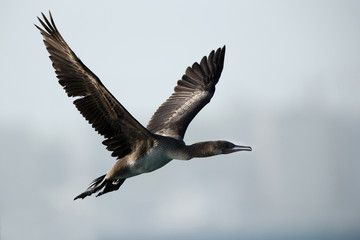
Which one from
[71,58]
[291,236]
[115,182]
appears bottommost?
[291,236]

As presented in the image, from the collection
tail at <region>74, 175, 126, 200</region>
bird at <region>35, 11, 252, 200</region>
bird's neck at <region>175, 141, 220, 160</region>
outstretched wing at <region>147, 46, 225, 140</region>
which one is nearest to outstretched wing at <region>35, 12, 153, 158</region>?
bird at <region>35, 11, 252, 200</region>

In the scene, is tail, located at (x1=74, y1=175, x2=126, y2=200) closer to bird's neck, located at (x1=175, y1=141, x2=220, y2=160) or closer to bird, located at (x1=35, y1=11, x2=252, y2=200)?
bird, located at (x1=35, y1=11, x2=252, y2=200)

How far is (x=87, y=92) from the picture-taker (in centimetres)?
1491

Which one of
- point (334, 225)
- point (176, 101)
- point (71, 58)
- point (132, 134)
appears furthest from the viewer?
point (334, 225)

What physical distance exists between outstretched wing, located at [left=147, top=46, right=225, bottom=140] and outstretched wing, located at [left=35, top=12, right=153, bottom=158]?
6.40 ft

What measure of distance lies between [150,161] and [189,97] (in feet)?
12.1

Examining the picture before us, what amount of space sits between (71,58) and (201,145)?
9.86 feet

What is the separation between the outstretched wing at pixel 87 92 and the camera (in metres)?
14.7

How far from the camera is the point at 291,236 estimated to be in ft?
650

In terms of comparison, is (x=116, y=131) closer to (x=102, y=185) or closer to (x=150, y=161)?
(x=150, y=161)

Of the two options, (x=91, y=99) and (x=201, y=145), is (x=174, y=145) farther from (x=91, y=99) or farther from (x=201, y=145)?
(x=91, y=99)

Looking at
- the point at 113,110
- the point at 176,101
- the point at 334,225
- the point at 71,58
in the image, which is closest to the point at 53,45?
the point at 71,58

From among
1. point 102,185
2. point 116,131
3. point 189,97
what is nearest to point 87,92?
point 116,131

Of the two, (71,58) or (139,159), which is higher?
(71,58)
